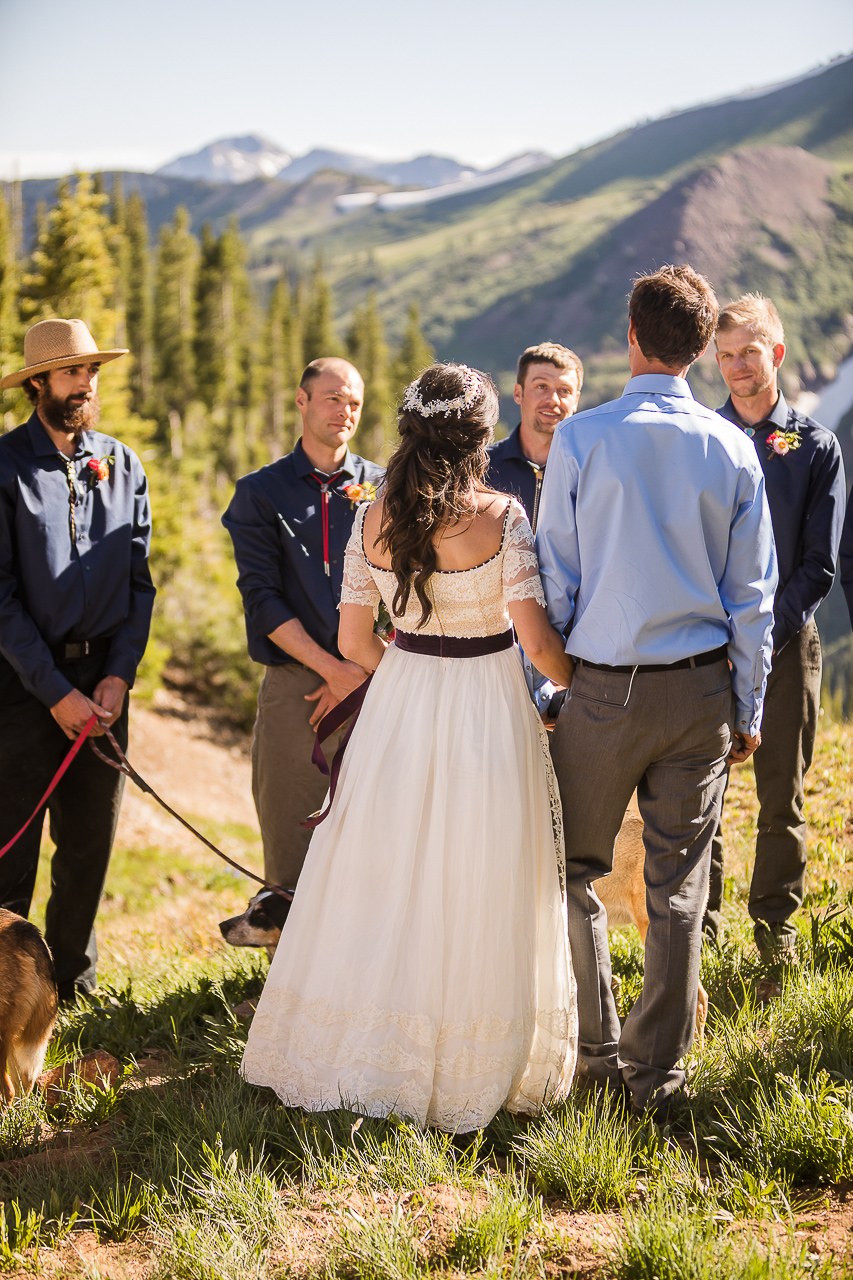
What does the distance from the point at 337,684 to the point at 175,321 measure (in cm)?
5768

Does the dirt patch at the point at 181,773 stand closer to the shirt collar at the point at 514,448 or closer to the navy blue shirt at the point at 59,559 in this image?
the navy blue shirt at the point at 59,559

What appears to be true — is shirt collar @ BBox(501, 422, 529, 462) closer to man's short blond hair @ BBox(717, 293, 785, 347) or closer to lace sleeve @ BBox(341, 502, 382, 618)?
man's short blond hair @ BBox(717, 293, 785, 347)

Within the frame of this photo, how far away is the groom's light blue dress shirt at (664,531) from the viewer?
9.95ft

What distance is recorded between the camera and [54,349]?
449 cm

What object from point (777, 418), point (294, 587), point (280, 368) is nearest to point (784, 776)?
point (777, 418)

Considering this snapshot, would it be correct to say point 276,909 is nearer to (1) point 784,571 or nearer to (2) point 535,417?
(2) point 535,417

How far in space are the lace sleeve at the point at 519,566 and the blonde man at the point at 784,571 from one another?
5.01 ft

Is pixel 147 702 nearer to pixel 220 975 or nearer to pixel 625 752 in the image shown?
pixel 220 975

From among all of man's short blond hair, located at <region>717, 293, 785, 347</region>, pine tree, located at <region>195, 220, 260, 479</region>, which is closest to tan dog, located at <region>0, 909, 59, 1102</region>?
man's short blond hair, located at <region>717, 293, 785, 347</region>

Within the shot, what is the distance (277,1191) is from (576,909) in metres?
1.25

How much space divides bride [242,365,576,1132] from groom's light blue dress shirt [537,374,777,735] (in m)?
0.24

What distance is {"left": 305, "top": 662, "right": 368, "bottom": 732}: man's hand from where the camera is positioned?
4570 mm

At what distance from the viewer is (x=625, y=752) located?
→ 3.10 metres

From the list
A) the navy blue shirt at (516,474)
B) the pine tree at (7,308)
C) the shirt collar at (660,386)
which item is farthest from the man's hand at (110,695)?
the pine tree at (7,308)
